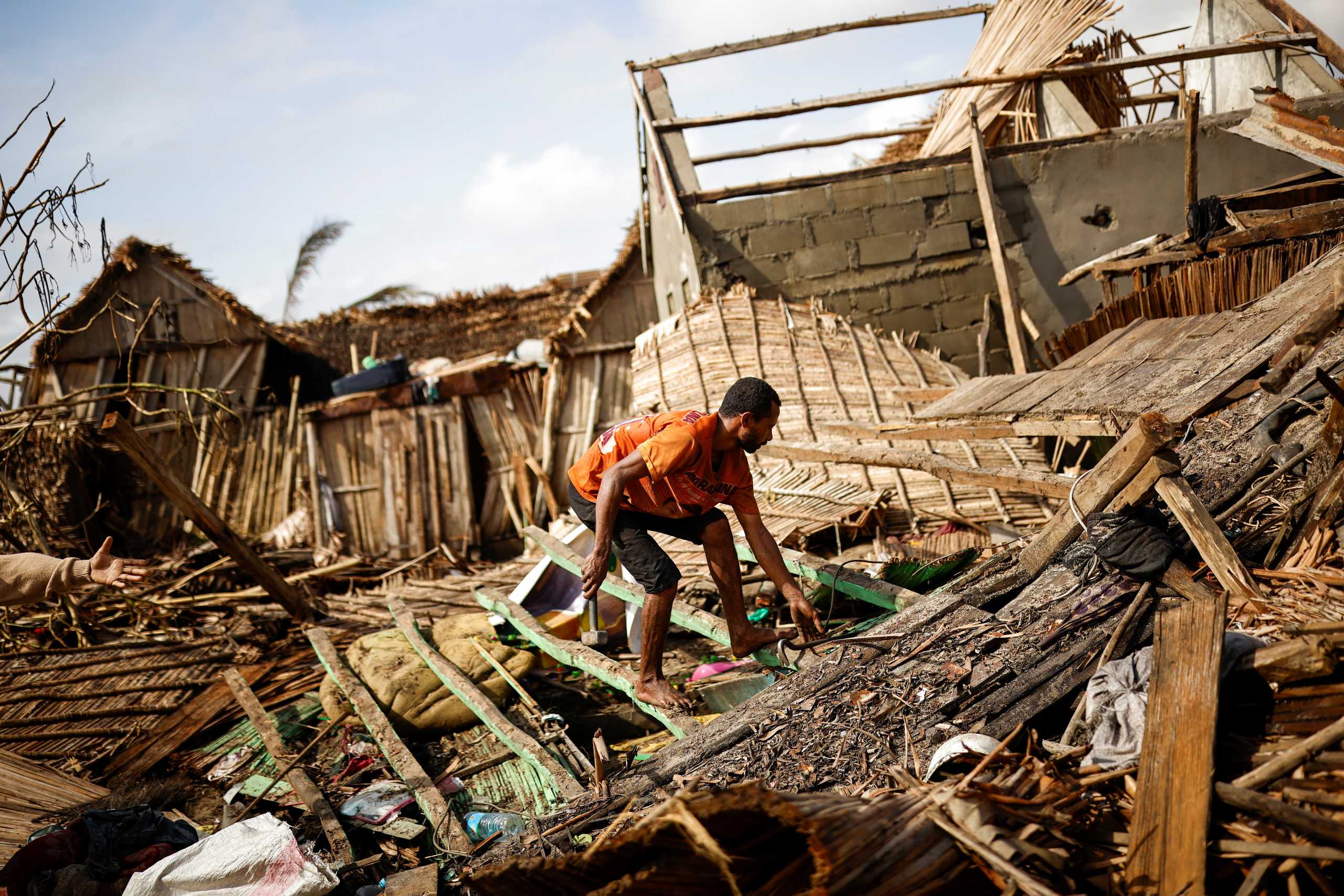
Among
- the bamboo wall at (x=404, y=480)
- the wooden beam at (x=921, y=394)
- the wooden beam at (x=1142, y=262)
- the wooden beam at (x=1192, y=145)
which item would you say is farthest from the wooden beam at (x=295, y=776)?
the wooden beam at (x=1192, y=145)

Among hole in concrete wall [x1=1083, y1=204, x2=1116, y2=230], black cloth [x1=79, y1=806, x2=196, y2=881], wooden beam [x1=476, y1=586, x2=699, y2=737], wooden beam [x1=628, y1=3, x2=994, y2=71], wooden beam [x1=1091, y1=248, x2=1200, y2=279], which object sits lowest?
black cloth [x1=79, y1=806, x2=196, y2=881]

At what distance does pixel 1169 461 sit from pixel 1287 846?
1258 mm

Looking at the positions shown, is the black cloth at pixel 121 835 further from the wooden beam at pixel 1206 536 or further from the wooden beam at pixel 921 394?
the wooden beam at pixel 921 394

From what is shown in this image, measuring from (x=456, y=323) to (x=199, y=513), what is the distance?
8.75 metres

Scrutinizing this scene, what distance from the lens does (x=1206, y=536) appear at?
2.83 m

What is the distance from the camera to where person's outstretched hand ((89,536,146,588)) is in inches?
144

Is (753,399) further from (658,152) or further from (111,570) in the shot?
(658,152)

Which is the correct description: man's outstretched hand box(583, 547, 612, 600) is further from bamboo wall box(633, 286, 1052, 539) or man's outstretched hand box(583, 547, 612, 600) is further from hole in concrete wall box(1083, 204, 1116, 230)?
hole in concrete wall box(1083, 204, 1116, 230)

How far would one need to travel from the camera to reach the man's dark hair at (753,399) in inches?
141

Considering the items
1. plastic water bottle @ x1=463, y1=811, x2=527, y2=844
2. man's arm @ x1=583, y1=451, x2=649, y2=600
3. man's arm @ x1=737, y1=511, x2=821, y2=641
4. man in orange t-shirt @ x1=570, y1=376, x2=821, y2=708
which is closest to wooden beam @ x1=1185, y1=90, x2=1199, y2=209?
man in orange t-shirt @ x1=570, y1=376, x2=821, y2=708

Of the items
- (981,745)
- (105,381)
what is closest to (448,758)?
(981,745)

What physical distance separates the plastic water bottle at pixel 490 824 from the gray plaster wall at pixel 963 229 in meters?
5.56

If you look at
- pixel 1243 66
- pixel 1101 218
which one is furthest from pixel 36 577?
Result: pixel 1243 66

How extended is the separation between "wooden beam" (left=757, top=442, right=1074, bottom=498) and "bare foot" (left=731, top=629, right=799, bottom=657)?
913 mm
